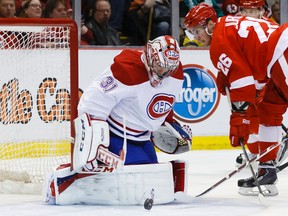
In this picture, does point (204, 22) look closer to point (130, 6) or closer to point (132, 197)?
point (132, 197)

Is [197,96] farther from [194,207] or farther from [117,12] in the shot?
[194,207]

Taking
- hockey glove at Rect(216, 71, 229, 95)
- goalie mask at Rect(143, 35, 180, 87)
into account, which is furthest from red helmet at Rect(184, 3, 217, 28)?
goalie mask at Rect(143, 35, 180, 87)

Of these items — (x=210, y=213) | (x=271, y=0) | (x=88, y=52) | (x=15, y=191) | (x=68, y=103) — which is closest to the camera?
(x=210, y=213)

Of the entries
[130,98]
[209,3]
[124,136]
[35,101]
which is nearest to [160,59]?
[130,98]

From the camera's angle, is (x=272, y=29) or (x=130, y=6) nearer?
(x=272, y=29)

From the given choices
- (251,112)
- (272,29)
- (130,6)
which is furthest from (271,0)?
(272,29)

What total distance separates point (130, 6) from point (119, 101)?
10.3ft

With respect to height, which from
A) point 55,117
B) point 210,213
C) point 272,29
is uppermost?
point 272,29

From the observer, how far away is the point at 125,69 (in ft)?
15.3

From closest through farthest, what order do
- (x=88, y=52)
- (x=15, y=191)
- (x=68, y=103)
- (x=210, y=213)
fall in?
(x=210, y=213)
(x=15, y=191)
(x=68, y=103)
(x=88, y=52)

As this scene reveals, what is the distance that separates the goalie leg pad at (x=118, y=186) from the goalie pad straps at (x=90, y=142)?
87 mm

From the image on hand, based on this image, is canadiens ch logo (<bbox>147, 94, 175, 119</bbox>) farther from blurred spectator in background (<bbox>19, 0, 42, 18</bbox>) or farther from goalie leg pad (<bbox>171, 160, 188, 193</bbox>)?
blurred spectator in background (<bbox>19, 0, 42, 18</bbox>)

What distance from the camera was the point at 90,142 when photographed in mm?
4512

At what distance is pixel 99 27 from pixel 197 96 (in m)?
0.82
